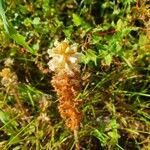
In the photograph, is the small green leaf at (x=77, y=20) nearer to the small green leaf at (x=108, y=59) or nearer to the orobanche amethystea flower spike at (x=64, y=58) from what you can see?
the small green leaf at (x=108, y=59)

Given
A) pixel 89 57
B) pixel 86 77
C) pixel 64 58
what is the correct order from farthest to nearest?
1. pixel 86 77
2. pixel 89 57
3. pixel 64 58

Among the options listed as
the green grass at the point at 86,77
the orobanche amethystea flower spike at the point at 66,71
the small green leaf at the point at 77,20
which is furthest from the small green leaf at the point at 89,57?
the orobanche amethystea flower spike at the point at 66,71

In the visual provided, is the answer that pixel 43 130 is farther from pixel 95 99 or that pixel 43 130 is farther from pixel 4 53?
pixel 4 53

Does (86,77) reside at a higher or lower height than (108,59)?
lower

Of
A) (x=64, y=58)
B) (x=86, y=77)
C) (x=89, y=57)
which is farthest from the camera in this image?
(x=86, y=77)

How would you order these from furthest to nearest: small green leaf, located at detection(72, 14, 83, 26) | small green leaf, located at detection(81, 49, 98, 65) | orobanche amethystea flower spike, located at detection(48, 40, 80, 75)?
small green leaf, located at detection(72, 14, 83, 26), small green leaf, located at detection(81, 49, 98, 65), orobanche amethystea flower spike, located at detection(48, 40, 80, 75)

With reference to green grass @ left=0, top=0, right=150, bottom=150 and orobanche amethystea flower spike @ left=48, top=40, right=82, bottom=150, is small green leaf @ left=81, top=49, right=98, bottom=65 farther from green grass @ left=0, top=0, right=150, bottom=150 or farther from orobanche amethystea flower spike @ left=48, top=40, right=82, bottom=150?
orobanche amethystea flower spike @ left=48, top=40, right=82, bottom=150

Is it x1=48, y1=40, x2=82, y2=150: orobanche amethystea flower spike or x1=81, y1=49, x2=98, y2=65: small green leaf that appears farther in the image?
x1=81, y1=49, x2=98, y2=65: small green leaf

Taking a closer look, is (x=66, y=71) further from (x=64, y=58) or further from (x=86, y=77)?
(x=86, y=77)

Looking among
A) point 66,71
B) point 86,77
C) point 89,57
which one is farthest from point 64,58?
point 86,77

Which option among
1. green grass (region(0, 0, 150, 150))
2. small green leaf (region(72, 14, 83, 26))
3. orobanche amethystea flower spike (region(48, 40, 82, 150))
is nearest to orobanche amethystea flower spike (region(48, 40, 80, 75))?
orobanche amethystea flower spike (region(48, 40, 82, 150))
